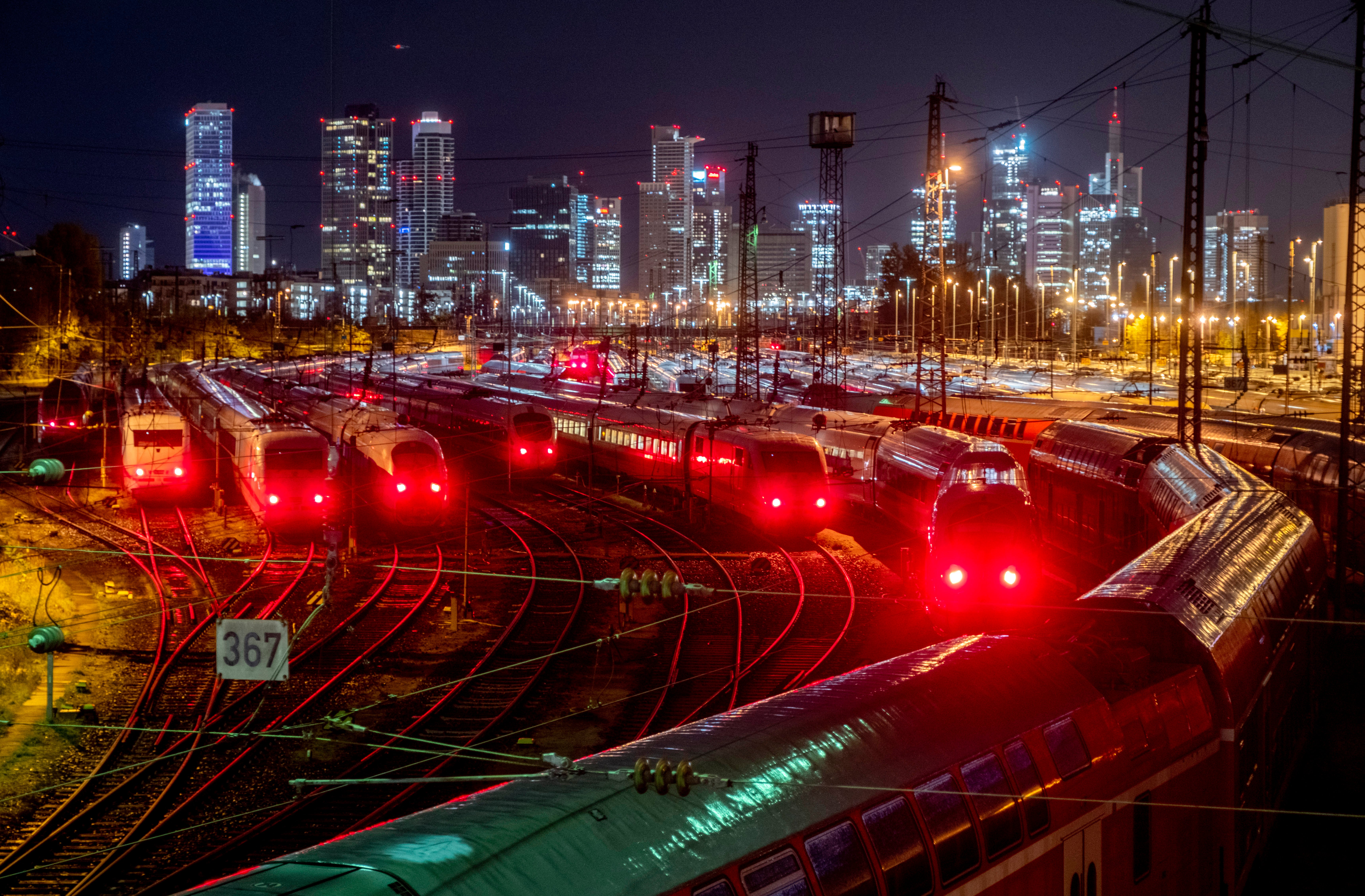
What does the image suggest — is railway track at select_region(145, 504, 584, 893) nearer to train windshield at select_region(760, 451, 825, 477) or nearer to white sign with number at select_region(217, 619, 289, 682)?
white sign with number at select_region(217, 619, 289, 682)

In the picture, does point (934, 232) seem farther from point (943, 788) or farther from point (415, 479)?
point (943, 788)

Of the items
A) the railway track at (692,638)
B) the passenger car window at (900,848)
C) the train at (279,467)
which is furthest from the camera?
the train at (279,467)

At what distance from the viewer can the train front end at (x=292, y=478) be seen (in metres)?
25.4

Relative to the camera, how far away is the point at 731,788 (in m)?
5.68

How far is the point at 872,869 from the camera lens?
19.0 ft

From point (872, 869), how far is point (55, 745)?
1161 cm

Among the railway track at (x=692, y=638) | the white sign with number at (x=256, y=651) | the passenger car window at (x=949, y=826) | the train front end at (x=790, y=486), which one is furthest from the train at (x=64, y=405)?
the passenger car window at (x=949, y=826)

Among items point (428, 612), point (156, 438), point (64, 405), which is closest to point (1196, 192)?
point (428, 612)

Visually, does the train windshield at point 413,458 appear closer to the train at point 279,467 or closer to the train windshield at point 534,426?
the train at point 279,467

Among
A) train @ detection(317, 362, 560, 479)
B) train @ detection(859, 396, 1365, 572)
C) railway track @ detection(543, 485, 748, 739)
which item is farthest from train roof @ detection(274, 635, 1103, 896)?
train @ detection(317, 362, 560, 479)

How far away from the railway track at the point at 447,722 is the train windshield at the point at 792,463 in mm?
4633

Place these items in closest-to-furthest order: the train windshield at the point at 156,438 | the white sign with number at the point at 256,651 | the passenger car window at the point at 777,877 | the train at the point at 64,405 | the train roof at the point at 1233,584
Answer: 1. the passenger car window at the point at 777,877
2. the train roof at the point at 1233,584
3. the white sign with number at the point at 256,651
4. the train windshield at the point at 156,438
5. the train at the point at 64,405

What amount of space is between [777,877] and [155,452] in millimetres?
28903

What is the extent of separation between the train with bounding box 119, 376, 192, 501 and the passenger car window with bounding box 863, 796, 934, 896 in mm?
28526
